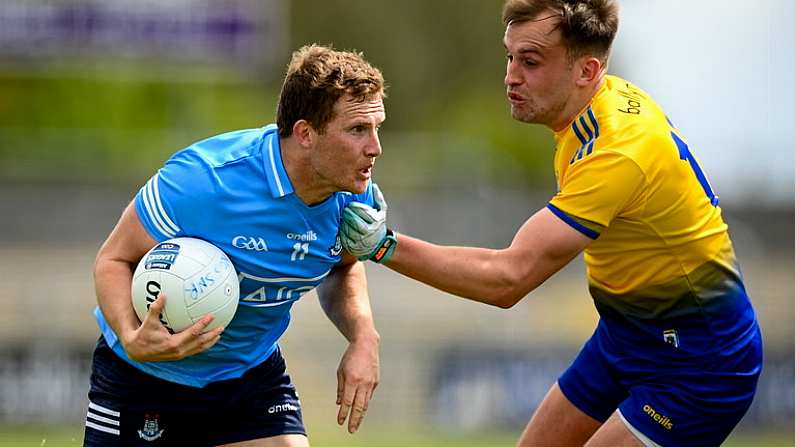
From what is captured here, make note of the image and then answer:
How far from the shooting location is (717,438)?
6.22 m

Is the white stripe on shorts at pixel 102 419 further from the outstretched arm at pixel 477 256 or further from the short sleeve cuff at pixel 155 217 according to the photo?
the outstretched arm at pixel 477 256

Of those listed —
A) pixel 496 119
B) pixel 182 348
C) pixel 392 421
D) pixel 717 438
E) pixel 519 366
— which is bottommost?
pixel 496 119

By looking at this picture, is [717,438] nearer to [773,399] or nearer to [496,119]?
[773,399]

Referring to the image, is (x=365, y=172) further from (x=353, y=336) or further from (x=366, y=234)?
(x=353, y=336)

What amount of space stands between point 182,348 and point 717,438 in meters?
2.64

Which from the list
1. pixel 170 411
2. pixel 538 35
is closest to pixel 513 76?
pixel 538 35

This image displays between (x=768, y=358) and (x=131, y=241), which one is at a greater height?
(x=131, y=241)

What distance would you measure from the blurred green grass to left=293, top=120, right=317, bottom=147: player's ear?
24.3ft

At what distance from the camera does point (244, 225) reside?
586 cm

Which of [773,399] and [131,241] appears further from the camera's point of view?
[773,399]

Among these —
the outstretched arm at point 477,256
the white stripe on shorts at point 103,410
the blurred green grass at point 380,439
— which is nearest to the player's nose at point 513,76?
the outstretched arm at point 477,256

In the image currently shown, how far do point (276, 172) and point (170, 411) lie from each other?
4.20 ft

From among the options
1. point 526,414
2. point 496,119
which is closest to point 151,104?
point 496,119

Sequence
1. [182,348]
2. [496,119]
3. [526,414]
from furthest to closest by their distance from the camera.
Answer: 1. [496,119]
2. [526,414]
3. [182,348]
